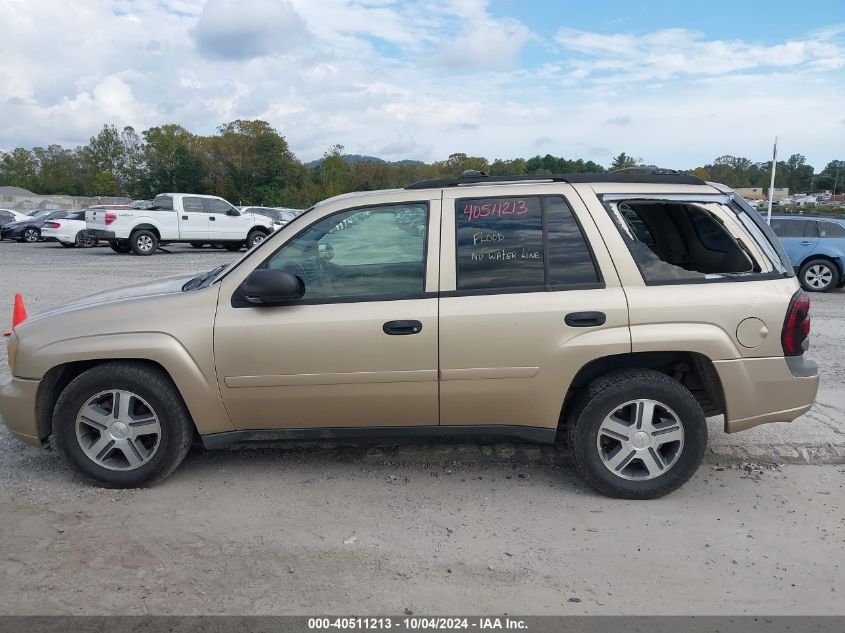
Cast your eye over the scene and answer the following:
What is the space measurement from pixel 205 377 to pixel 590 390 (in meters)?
2.19

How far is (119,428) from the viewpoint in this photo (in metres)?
3.98

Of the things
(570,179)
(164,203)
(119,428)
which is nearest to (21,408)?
(119,428)

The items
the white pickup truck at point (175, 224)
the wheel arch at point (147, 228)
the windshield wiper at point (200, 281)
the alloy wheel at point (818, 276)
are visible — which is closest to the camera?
the windshield wiper at point (200, 281)

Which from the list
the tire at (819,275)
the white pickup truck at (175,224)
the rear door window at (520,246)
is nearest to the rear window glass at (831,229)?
the tire at (819,275)

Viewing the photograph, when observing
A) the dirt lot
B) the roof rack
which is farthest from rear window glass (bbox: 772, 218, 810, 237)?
the roof rack

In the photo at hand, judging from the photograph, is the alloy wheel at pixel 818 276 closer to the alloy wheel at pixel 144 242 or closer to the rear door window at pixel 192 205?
the rear door window at pixel 192 205

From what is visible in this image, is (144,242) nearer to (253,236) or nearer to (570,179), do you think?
(253,236)

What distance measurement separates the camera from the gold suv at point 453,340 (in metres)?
3.79

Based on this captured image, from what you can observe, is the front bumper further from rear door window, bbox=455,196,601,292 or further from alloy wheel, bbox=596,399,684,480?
alloy wheel, bbox=596,399,684,480

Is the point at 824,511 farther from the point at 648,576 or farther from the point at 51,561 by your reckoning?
the point at 51,561

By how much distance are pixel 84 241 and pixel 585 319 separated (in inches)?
1017

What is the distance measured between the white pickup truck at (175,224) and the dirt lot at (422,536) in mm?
17726

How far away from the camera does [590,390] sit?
3910 millimetres

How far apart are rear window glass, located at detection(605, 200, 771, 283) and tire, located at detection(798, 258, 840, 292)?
1017 centimetres
